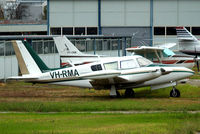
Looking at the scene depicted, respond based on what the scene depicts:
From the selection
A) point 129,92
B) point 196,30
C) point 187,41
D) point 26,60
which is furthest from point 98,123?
point 196,30

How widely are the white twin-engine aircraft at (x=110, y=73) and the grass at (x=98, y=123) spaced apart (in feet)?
17.2

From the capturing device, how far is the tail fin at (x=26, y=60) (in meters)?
21.7

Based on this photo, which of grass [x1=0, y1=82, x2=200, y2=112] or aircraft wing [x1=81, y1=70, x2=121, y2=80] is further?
aircraft wing [x1=81, y1=70, x2=121, y2=80]

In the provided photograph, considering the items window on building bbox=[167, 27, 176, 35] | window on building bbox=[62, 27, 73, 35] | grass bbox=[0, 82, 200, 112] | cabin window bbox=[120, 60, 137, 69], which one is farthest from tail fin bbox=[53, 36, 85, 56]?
window on building bbox=[167, 27, 176, 35]

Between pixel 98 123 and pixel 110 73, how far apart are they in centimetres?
682

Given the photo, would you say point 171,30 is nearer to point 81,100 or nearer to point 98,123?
point 81,100

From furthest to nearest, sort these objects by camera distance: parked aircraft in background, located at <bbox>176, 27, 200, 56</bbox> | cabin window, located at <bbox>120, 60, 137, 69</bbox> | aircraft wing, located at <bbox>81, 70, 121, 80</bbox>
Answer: parked aircraft in background, located at <bbox>176, 27, 200, 56</bbox>, cabin window, located at <bbox>120, 60, 137, 69</bbox>, aircraft wing, located at <bbox>81, 70, 121, 80</bbox>

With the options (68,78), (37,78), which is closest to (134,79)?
(68,78)

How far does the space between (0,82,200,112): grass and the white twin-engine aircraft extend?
27.0 inches

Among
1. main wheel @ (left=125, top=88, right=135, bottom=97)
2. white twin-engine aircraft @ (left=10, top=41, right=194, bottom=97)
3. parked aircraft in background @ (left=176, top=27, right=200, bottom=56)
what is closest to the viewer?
white twin-engine aircraft @ (left=10, top=41, right=194, bottom=97)

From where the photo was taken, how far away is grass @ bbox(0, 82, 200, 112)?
17.4m

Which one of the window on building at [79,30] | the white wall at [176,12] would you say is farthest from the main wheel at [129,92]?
the window on building at [79,30]

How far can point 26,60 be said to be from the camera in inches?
859

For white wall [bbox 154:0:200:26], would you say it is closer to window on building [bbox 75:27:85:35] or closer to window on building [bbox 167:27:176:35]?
window on building [bbox 167:27:176:35]
